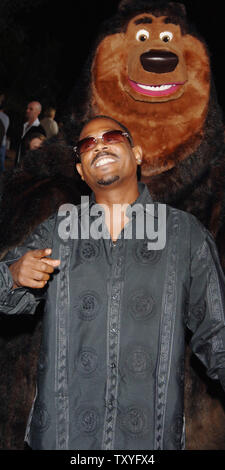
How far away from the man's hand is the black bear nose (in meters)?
1.17

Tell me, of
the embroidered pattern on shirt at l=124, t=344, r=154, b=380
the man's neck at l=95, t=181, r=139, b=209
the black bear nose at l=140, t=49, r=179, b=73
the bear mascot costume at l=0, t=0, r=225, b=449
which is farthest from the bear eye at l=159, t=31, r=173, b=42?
the embroidered pattern on shirt at l=124, t=344, r=154, b=380

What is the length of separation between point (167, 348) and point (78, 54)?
1.94 m

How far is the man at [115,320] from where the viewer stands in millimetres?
1501

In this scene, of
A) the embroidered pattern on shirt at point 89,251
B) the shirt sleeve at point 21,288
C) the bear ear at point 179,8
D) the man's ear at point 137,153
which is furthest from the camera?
the bear ear at point 179,8

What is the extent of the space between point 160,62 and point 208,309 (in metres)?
1.19

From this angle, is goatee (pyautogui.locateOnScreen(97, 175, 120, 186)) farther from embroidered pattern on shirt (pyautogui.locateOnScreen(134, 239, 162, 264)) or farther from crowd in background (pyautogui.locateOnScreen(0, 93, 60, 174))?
crowd in background (pyautogui.locateOnScreen(0, 93, 60, 174))

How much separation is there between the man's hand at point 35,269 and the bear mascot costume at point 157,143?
36.4 inches

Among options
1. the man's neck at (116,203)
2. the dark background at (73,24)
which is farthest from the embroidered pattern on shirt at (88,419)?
the dark background at (73,24)

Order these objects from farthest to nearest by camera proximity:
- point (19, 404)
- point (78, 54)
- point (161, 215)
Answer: point (78, 54) → point (19, 404) → point (161, 215)

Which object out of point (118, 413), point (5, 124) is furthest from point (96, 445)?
point (5, 124)

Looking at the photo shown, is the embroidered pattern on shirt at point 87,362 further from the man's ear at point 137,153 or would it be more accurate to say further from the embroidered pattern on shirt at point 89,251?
the man's ear at point 137,153

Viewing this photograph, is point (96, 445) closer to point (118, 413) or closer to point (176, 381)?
point (118, 413)

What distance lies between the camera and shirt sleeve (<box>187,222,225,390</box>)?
1522mm

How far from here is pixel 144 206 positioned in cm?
177
